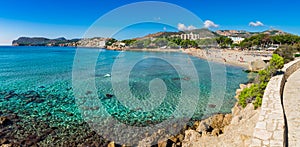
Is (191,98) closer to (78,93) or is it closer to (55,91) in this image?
(78,93)

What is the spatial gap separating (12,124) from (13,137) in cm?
148

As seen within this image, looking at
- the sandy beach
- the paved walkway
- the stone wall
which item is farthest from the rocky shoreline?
the sandy beach

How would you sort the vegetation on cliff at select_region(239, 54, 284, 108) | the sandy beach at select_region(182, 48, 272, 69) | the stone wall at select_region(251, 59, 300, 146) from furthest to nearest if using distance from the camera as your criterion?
the sandy beach at select_region(182, 48, 272, 69), the vegetation on cliff at select_region(239, 54, 284, 108), the stone wall at select_region(251, 59, 300, 146)

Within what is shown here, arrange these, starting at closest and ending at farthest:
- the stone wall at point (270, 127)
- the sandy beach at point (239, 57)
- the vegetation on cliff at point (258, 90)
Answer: the stone wall at point (270, 127) → the vegetation on cliff at point (258, 90) → the sandy beach at point (239, 57)

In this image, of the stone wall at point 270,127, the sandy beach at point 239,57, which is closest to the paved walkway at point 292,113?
the stone wall at point 270,127

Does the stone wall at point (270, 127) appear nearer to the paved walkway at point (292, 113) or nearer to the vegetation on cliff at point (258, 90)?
the paved walkway at point (292, 113)

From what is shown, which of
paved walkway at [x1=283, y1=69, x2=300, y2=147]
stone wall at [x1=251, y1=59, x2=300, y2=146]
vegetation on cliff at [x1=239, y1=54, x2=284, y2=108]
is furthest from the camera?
vegetation on cliff at [x1=239, y1=54, x2=284, y2=108]

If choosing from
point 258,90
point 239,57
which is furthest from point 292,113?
point 239,57

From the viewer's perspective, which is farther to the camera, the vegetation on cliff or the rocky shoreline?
the vegetation on cliff

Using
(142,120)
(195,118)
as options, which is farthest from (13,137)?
(195,118)

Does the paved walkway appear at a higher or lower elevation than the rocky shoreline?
higher

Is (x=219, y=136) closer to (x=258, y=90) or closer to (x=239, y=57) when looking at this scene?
(x=258, y=90)

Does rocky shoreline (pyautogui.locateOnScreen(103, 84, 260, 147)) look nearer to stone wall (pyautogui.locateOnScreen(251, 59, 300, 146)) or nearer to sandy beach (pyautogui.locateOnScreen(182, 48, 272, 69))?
stone wall (pyautogui.locateOnScreen(251, 59, 300, 146))

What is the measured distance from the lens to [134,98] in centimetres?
1298
